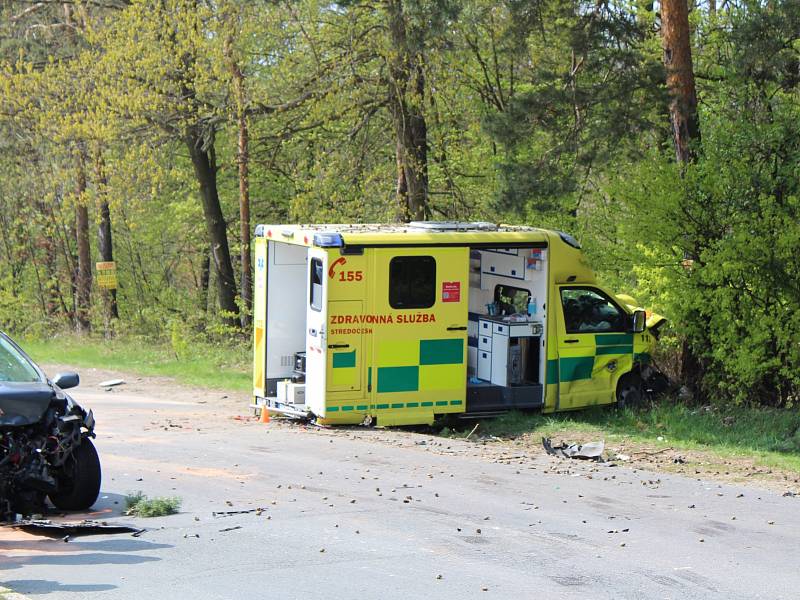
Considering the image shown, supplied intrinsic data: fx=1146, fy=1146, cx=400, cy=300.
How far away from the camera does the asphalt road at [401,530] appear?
739 centimetres

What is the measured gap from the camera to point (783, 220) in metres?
15.2

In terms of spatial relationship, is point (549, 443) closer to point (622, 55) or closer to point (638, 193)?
point (638, 193)

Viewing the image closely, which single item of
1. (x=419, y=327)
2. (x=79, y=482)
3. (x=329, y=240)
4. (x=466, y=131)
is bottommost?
(x=79, y=482)

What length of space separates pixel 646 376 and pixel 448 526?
8284 millimetres

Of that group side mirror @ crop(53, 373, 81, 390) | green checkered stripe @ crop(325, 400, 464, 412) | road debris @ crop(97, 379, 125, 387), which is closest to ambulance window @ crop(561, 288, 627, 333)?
green checkered stripe @ crop(325, 400, 464, 412)

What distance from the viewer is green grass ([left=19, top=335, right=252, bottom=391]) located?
21.8m

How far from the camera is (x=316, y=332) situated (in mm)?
14602

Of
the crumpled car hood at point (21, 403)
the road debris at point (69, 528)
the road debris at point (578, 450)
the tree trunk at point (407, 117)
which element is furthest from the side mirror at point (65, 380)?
Answer: the tree trunk at point (407, 117)

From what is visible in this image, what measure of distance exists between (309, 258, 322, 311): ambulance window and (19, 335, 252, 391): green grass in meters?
5.83

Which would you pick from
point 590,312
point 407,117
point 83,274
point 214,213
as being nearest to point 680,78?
point 590,312

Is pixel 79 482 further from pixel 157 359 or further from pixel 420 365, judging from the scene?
pixel 157 359

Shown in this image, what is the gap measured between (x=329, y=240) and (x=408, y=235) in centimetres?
116

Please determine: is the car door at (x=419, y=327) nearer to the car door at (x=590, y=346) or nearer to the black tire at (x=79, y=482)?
the car door at (x=590, y=346)

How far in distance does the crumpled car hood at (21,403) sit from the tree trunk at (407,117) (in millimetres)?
13065
